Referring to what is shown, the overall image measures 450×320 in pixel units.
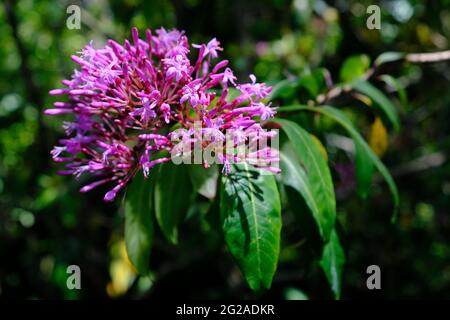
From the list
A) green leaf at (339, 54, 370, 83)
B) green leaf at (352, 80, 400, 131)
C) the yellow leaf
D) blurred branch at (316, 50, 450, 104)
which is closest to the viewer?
green leaf at (352, 80, 400, 131)

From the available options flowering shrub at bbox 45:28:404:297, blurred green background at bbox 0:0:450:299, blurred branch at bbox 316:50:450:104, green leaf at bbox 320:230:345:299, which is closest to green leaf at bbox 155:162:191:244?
flowering shrub at bbox 45:28:404:297

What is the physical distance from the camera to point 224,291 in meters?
2.98

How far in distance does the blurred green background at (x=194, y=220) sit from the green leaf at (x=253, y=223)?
4.31ft

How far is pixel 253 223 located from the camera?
4.22 ft

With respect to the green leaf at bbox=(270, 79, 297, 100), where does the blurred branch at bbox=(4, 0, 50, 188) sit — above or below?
above

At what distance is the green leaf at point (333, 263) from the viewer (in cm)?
154

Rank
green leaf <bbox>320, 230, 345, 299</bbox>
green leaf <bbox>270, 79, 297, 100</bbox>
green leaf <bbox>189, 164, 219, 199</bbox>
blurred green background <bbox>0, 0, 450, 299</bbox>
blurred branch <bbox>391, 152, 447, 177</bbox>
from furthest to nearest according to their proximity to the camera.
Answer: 1. blurred branch <bbox>391, 152, 447, 177</bbox>
2. blurred green background <bbox>0, 0, 450, 299</bbox>
3. green leaf <bbox>270, 79, 297, 100</bbox>
4. green leaf <bbox>320, 230, 345, 299</bbox>
5. green leaf <bbox>189, 164, 219, 199</bbox>

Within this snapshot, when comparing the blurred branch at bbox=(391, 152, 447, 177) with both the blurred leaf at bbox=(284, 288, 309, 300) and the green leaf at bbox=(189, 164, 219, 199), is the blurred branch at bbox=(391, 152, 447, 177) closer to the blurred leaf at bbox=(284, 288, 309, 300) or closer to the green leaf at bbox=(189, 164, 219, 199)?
the blurred leaf at bbox=(284, 288, 309, 300)

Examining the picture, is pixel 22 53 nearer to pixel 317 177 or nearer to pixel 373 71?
pixel 373 71

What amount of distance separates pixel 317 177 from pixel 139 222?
1.86 feet

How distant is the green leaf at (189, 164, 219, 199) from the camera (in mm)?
1384

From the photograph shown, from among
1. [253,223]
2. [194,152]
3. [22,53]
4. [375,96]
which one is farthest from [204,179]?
[22,53]
